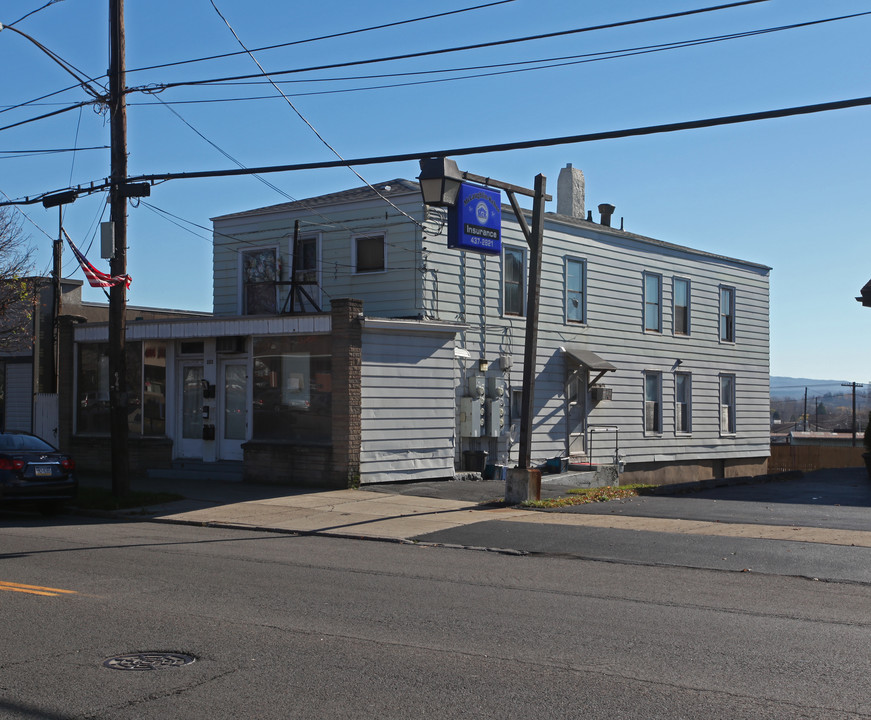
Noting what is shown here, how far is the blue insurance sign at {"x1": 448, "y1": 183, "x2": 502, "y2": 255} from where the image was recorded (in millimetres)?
17359

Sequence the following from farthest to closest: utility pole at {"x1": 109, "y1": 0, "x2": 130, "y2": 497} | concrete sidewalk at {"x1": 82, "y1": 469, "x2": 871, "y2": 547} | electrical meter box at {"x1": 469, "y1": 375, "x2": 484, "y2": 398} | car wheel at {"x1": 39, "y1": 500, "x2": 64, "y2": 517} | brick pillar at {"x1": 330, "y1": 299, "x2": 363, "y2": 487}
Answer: electrical meter box at {"x1": 469, "y1": 375, "x2": 484, "y2": 398}, brick pillar at {"x1": 330, "y1": 299, "x2": 363, "y2": 487}, utility pole at {"x1": 109, "y1": 0, "x2": 130, "y2": 497}, car wheel at {"x1": 39, "y1": 500, "x2": 64, "y2": 517}, concrete sidewalk at {"x1": 82, "y1": 469, "x2": 871, "y2": 547}

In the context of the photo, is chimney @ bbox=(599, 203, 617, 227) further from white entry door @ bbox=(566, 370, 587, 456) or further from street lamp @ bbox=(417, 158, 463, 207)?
street lamp @ bbox=(417, 158, 463, 207)

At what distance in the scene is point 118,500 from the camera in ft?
55.8

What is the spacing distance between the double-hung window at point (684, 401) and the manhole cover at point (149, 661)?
23.6 metres

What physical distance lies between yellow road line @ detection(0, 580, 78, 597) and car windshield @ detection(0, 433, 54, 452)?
6.77 m

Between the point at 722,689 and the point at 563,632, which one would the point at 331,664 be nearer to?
the point at 563,632

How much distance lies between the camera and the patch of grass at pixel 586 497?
16.7 metres

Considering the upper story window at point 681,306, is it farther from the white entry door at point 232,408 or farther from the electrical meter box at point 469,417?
the white entry door at point 232,408

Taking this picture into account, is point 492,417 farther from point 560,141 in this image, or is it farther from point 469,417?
point 560,141

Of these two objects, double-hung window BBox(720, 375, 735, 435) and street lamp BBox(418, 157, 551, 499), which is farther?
double-hung window BBox(720, 375, 735, 435)

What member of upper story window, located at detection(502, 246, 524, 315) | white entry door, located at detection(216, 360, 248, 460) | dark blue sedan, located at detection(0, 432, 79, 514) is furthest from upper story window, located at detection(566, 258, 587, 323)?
dark blue sedan, located at detection(0, 432, 79, 514)

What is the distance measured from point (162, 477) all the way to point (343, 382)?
5.75 m

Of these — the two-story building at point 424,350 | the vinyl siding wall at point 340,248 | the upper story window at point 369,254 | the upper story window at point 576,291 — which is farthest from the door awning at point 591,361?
the upper story window at point 369,254

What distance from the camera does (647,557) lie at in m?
11.7
